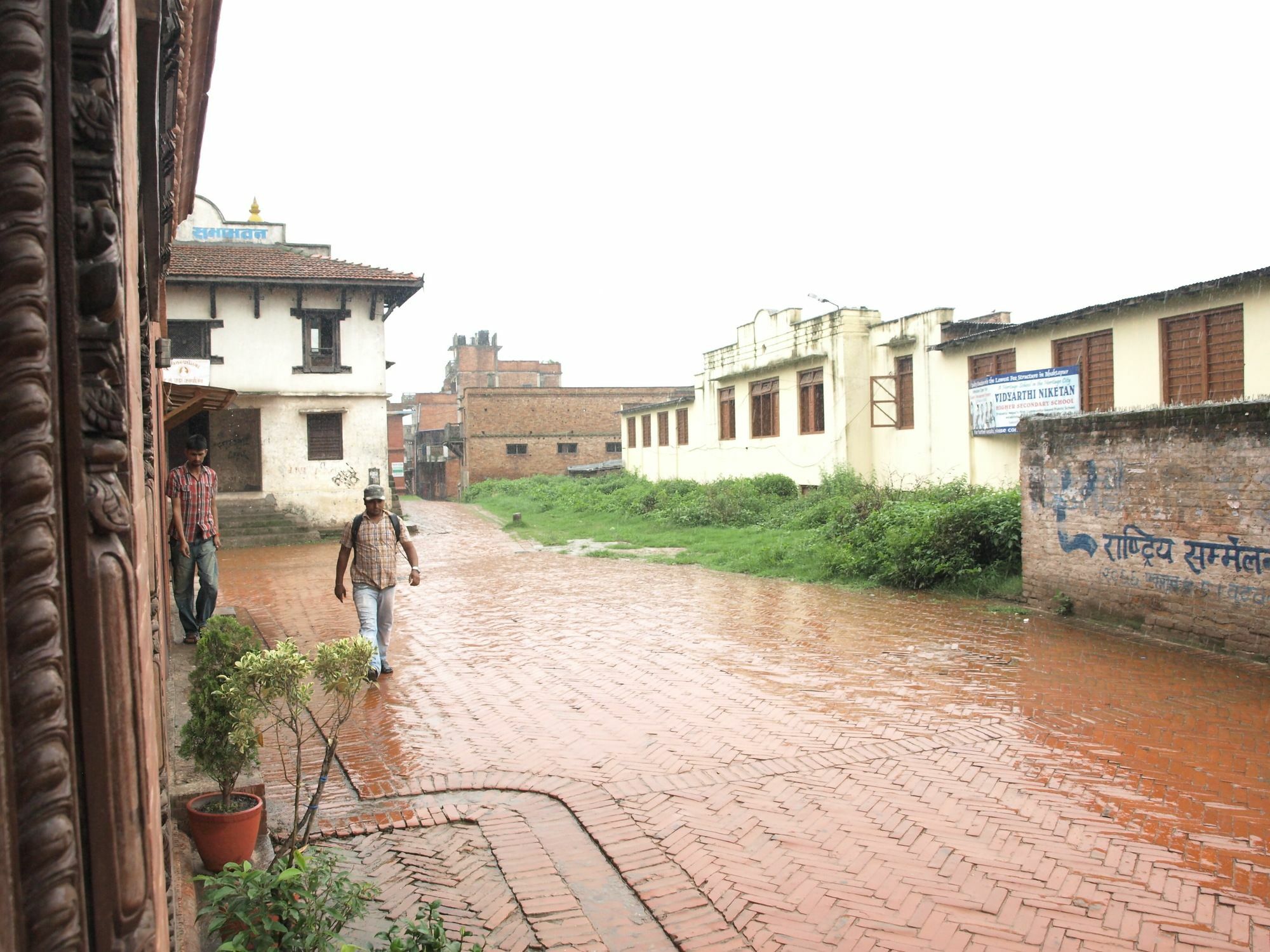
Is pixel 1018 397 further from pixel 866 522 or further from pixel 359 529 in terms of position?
pixel 359 529

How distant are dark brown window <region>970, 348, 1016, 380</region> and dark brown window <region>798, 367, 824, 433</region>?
5.52m

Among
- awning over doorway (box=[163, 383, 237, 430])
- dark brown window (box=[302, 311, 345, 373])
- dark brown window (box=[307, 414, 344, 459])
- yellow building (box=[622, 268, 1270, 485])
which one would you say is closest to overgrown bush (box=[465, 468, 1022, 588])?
yellow building (box=[622, 268, 1270, 485])

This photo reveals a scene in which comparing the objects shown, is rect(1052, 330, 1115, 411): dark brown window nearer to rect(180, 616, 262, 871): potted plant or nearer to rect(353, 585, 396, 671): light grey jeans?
rect(353, 585, 396, 671): light grey jeans

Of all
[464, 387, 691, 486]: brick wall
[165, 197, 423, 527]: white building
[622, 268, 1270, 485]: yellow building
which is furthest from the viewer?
[464, 387, 691, 486]: brick wall

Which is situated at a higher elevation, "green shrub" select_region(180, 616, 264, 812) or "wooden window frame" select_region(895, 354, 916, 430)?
"wooden window frame" select_region(895, 354, 916, 430)

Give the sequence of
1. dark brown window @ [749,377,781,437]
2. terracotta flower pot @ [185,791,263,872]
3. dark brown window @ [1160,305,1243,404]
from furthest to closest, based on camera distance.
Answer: dark brown window @ [749,377,781,437] → dark brown window @ [1160,305,1243,404] → terracotta flower pot @ [185,791,263,872]

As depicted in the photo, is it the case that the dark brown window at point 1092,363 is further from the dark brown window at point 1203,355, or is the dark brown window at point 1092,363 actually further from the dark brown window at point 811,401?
the dark brown window at point 811,401

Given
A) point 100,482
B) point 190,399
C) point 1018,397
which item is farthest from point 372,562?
point 1018,397

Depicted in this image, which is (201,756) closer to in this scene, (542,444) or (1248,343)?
(1248,343)

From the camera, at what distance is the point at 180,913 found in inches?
143

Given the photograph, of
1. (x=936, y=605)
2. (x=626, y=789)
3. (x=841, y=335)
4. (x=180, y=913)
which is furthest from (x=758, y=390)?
(x=180, y=913)

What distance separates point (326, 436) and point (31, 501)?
933 inches

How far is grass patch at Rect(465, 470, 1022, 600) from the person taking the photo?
13.5 m

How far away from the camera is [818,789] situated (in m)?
5.82
